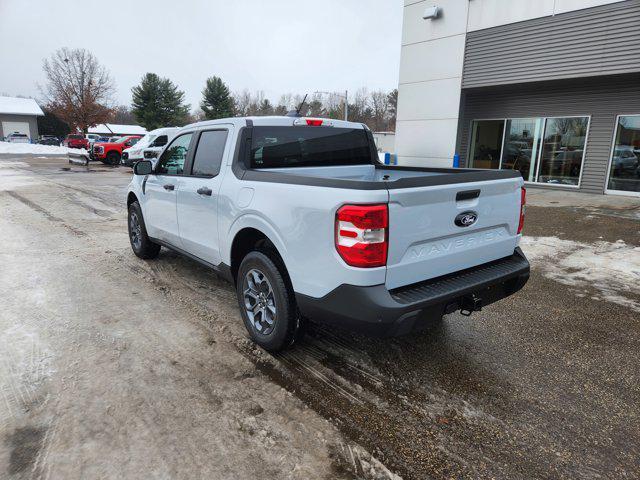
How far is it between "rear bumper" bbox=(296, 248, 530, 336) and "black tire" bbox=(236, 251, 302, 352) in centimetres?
21

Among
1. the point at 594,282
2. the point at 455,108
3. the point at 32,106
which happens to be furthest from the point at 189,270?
the point at 32,106

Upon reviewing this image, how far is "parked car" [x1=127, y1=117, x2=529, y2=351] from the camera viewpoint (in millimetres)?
2629

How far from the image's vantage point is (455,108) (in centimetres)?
1535

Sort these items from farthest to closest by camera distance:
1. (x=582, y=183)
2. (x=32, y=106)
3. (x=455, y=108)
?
(x=32, y=106), (x=455, y=108), (x=582, y=183)

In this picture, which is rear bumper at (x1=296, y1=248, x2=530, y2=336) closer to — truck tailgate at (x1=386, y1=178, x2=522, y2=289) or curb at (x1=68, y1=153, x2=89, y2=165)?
truck tailgate at (x1=386, y1=178, x2=522, y2=289)

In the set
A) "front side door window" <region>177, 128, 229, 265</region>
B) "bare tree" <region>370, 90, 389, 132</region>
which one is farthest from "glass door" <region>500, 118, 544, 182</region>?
"bare tree" <region>370, 90, 389, 132</region>

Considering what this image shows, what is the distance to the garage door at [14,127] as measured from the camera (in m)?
61.3

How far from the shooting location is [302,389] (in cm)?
302

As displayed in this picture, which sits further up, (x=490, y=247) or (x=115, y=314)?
(x=490, y=247)

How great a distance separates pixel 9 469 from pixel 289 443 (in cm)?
148

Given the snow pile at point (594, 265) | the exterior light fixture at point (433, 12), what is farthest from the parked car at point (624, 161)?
the exterior light fixture at point (433, 12)

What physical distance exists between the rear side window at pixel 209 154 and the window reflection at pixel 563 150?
13637mm

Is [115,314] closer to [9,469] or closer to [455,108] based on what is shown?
[9,469]

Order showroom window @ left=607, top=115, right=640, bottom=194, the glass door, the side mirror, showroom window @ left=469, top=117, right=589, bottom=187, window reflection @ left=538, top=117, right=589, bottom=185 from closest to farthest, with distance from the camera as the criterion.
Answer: the side mirror
showroom window @ left=607, top=115, right=640, bottom=194
window reflection @ left=538, top=117, right=589, bottom=185
showroom window @ left=469, top=117, right=589, bottom=187
the glass door
